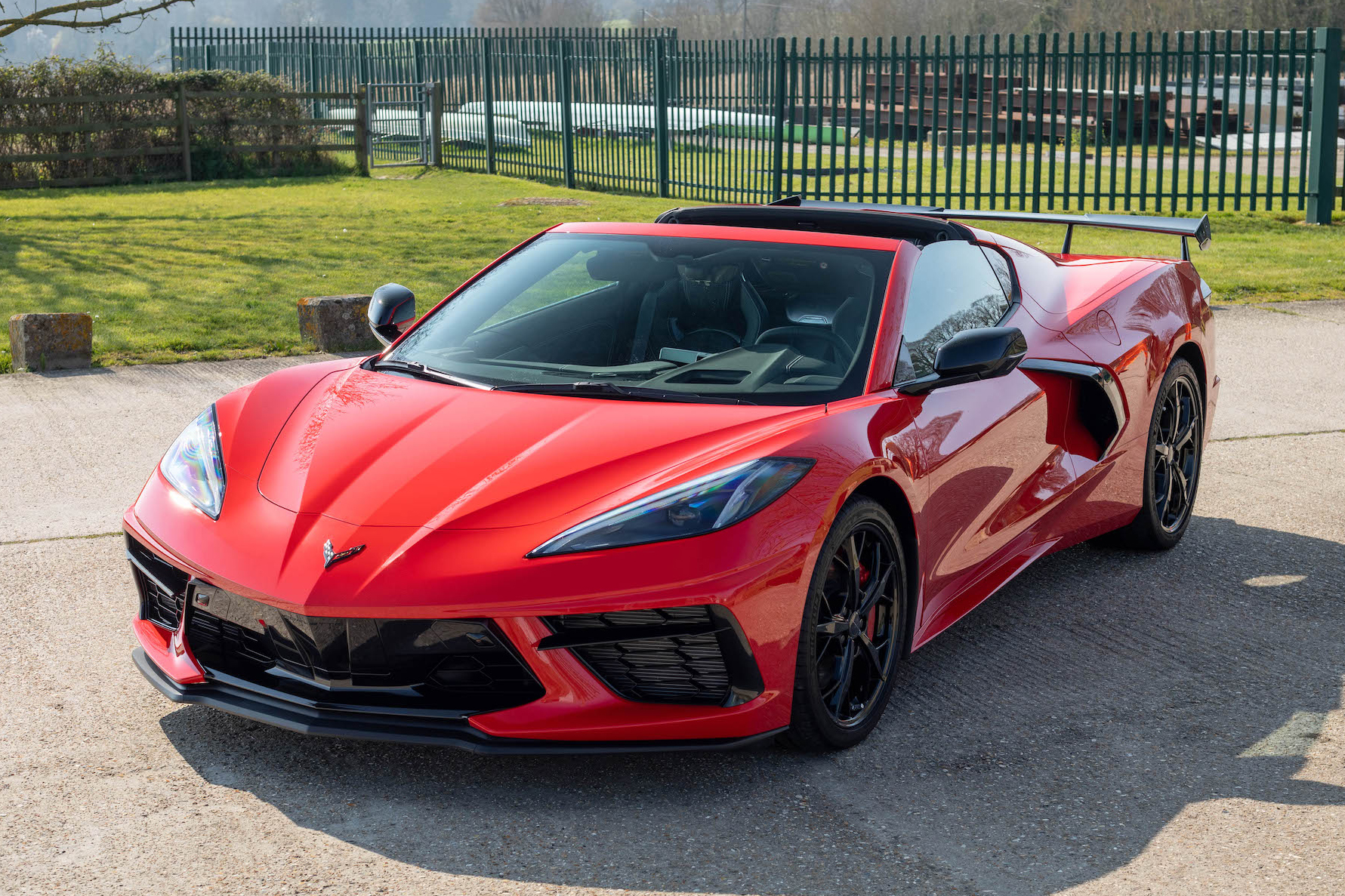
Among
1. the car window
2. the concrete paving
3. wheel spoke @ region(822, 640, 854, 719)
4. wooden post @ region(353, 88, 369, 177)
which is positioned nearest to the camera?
the concrete paving

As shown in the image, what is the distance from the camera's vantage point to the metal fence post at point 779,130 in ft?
56.1

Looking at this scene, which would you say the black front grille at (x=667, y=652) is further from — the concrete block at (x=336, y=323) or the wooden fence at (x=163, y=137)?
the wooden fence at (x=163, y=137)

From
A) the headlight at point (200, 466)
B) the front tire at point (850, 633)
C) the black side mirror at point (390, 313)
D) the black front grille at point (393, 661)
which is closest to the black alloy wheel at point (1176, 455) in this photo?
the front tire at point (850, 633)

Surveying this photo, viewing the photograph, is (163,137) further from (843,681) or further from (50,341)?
(843,681)

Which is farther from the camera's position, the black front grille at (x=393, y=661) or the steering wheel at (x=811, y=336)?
the steering wheel at (x=811, y=336)

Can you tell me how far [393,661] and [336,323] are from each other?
6615 millimetres

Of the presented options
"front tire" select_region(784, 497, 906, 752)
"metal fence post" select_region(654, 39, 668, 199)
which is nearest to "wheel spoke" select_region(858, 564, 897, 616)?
"front tire" select_region(784, 497, 906, 752)

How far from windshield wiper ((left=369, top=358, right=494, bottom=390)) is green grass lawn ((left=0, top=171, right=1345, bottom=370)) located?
5.25 metres

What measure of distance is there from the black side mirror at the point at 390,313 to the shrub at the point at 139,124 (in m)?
19.1

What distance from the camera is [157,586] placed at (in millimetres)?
3760

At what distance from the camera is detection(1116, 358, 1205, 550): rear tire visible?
549 cm

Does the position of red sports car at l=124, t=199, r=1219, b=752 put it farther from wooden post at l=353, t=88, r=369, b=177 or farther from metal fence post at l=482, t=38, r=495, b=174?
wooden post at l=353, t=88, r=369, b=177

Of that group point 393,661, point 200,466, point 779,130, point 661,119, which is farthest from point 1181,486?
point 661,119

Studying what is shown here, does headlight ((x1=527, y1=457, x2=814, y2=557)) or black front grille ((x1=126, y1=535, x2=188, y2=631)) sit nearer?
headlight ((x1=527, y1=457, x2=814, y2=557))
